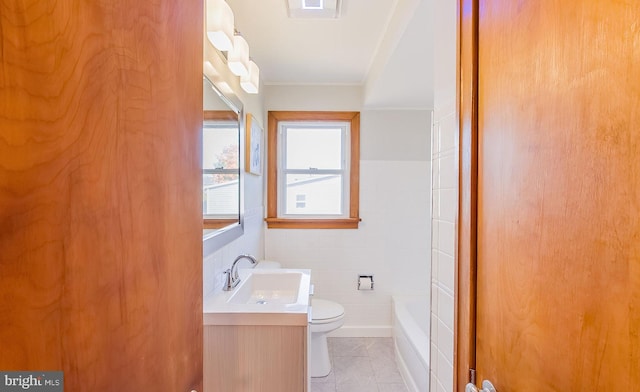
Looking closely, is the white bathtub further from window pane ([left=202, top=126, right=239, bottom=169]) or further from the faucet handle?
window pane ([left=202, top=126, right=239, bottom=169])

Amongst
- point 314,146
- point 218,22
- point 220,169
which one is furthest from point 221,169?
point 314,146

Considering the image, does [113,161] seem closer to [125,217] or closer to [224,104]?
[125,217]

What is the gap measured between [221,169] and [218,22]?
0.72 meters

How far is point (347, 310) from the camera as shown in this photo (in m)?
3.03

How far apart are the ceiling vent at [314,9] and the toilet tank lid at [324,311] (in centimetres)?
204

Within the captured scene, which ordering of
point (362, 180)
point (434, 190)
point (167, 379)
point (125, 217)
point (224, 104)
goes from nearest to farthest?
point (125, 217) → point (167, 379) → point (434, 190) → point (224, 104) → point (362, 180)

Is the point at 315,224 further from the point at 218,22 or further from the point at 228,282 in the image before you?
the point at 218,22

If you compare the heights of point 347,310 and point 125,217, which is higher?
point 125,217

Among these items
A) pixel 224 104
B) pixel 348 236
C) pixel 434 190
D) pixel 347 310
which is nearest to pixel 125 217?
pixel 434 190

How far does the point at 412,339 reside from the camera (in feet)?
7.25

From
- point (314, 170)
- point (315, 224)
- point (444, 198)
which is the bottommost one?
point (315, 224)

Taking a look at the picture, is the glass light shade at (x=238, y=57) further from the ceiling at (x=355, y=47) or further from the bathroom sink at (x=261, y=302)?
the bathroom sink at (x=261, y=302)

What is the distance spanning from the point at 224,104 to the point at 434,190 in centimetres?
124

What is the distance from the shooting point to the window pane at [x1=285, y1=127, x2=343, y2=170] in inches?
121
